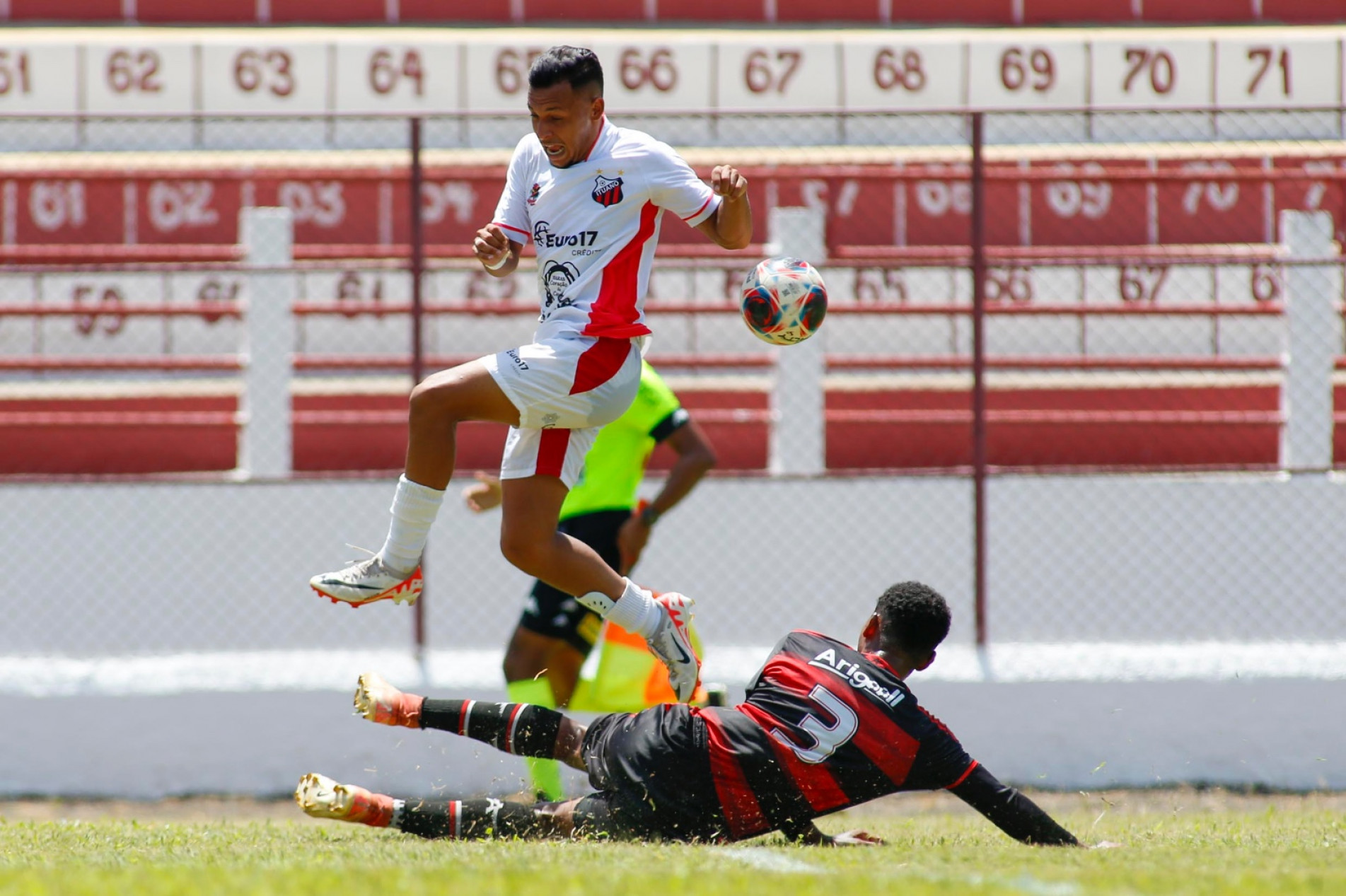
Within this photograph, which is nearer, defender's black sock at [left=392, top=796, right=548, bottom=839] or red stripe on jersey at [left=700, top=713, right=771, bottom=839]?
red stripe on jersey at [left=700, top=713, right=771, bottom=839]

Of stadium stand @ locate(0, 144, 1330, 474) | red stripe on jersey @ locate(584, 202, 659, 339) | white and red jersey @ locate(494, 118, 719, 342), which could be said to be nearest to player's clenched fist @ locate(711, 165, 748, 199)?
white and red jersey @ locate(494, 118, 719, 342)

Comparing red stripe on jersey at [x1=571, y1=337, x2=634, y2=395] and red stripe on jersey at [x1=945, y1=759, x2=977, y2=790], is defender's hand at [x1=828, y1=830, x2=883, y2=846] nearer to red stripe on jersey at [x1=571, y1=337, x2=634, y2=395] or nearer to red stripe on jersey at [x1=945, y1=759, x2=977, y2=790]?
red stripe on jersey at [x1=945, y1=759, x2=977, y2=790]

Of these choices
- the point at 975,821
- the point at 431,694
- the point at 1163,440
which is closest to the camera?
the point at 975,821

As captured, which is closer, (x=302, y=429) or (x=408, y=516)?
(x=408, y=516)

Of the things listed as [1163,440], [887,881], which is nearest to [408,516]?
[887,881]

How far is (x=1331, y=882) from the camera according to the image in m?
3.71

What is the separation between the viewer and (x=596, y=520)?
6.14m

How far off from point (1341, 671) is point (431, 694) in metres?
4.54

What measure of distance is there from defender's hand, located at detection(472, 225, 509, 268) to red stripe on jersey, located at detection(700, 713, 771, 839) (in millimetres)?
1683

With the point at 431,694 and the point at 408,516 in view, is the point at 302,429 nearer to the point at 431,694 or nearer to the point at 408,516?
the point at 431,694

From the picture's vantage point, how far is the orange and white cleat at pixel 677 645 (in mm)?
5102

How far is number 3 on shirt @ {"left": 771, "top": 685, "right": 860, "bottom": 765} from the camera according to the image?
14.9ft

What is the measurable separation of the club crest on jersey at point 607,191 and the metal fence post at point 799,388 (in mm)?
5372

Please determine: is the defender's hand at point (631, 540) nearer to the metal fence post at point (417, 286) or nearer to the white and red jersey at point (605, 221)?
the white and red jersey at point (605, 221)
